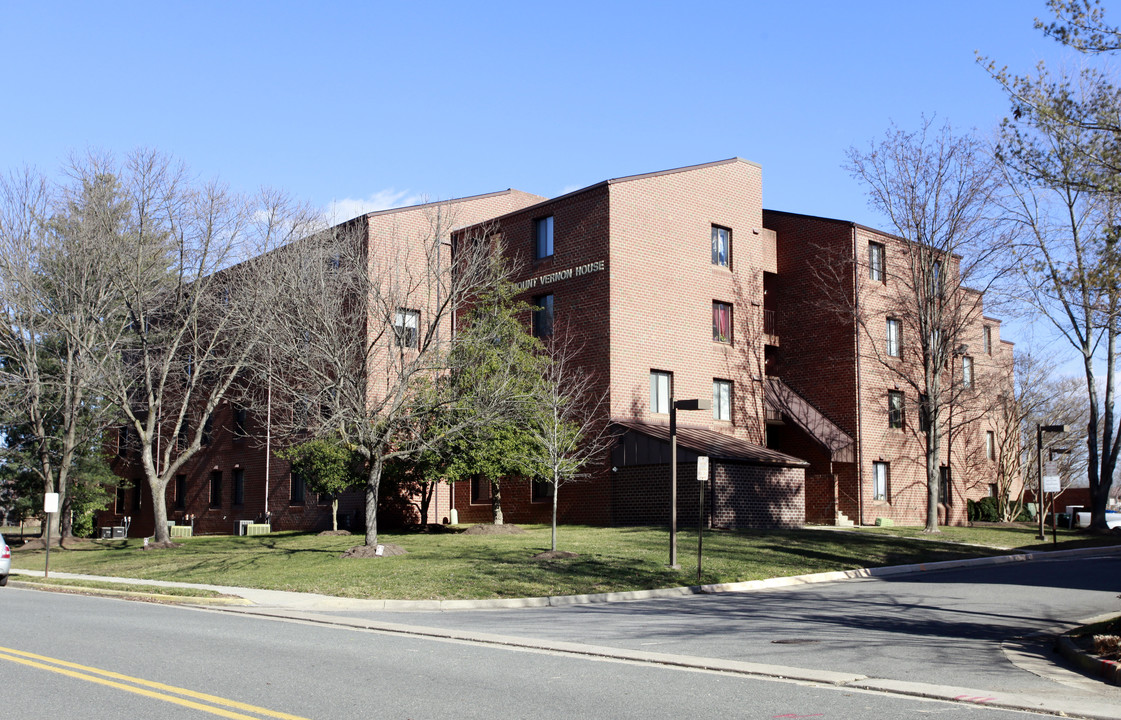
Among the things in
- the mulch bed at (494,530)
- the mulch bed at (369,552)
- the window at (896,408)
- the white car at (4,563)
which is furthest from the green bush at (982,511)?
the white car at (4,563)

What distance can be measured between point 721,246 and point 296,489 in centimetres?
2081

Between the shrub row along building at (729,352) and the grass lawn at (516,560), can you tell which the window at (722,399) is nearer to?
the shrub row along building at (729,352)

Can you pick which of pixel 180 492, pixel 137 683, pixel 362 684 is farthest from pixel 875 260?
pixel 180 492

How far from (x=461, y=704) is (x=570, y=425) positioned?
75.2 feet

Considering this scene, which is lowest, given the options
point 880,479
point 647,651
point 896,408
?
point 647,651

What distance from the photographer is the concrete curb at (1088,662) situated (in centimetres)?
976

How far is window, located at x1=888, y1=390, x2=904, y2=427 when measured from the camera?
38.9 meters

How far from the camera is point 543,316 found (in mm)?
37312

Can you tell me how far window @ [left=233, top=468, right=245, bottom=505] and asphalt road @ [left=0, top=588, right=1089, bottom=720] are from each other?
33729mm

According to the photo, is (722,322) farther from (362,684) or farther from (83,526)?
(83,526)

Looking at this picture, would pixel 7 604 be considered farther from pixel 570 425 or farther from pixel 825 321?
pixel 825 321

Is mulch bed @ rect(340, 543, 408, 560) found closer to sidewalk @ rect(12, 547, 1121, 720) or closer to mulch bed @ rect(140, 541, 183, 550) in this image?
sidewalk @ rect(12, 547, 1121, 720)

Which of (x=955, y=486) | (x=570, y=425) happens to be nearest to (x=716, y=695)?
(x=570, y=425)

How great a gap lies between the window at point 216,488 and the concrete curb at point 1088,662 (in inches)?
1668
